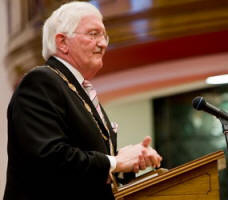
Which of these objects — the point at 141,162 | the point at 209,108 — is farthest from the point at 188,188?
the point at 209,108

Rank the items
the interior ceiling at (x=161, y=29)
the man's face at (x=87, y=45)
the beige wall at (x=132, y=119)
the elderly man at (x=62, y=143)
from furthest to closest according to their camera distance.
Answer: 1. the beige wall at (x=132, y=119)
2. the interior ceiling at (x=161, y=29)
3. the man's face at (x=87, y=45)
4. the elderly man at (x=62, y=143)

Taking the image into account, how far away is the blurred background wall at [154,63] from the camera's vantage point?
5.18 meters

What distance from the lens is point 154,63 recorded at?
561cm

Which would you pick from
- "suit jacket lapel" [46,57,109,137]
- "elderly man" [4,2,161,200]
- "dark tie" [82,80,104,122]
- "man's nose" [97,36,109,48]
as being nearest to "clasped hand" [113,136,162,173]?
"elderly man" [4,2,161,200]

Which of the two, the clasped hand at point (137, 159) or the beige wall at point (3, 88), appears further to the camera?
the beige wall at point (3, 88)

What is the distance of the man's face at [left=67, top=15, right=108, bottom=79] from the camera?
77.7 inches

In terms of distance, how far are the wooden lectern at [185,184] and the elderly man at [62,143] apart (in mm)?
57

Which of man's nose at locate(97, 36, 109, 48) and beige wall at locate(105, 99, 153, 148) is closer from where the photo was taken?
man's nose at locate(97, 36, 109, 48)

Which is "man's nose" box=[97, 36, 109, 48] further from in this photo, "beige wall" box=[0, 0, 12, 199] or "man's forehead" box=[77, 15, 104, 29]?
"beige wall" box=[0, 0, 12, 199]

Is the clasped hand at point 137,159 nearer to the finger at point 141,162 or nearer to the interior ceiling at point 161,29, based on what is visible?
the finger at point 141,162

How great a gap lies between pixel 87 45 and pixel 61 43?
4.1 inches

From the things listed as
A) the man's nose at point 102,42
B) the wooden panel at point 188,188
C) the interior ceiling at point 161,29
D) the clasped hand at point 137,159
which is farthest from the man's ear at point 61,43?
the interior ceiling at point 161,29

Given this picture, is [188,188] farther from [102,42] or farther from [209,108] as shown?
[102,42]

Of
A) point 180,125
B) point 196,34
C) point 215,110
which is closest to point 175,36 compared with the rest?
point 196,34
